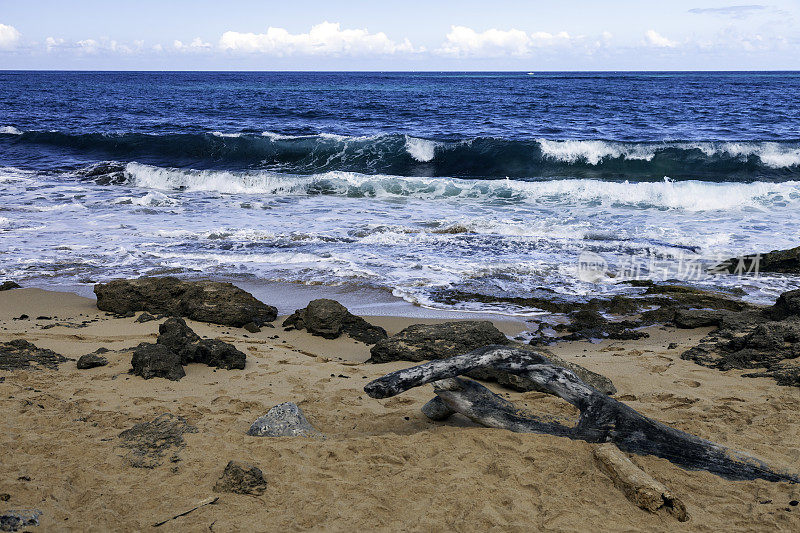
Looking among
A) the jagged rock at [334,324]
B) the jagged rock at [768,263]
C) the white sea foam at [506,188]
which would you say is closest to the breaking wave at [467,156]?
the white sea foam at [506,188]

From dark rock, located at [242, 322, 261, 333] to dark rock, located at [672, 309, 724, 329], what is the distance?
14.4 feet

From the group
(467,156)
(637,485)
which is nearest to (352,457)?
(637,485)

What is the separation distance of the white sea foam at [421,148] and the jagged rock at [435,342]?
1655cm

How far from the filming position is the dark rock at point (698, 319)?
6.72m

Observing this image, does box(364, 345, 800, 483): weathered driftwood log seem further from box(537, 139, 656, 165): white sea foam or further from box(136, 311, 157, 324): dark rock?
box(537, 139, 656, 165): white sea foam

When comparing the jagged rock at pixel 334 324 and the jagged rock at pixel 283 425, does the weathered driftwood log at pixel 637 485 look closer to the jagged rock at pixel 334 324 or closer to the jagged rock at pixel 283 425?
the jagged rock at pixel 283 425

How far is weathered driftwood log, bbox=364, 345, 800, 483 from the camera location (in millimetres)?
3551

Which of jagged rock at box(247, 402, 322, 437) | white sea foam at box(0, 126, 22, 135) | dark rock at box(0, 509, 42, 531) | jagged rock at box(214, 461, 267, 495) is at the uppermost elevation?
white sea foam at box(0, 126, 22, 135)

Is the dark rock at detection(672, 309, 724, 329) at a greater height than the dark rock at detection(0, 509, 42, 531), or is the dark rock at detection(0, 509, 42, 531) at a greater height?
the dark rock at detection(0, 509, 42, 531)

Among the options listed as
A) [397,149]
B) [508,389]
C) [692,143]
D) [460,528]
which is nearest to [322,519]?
[460,528]

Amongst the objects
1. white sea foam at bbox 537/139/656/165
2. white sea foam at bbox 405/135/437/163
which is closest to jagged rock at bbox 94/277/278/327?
white sea foam at bbox 405/135/437/163

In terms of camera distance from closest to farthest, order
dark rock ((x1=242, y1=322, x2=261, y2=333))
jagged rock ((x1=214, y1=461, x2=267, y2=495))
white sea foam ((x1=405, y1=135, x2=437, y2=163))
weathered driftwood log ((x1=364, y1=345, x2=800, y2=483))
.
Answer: jagged rock ((x1=214, y1=461, x2=267, y2=495)) → weathered driftwood log ((x1=364, y1=345, x2=800, y2=483)) → dark rock ((x1=242, y1=322, x2=261, y2=333)) → white sea foam ((x1=405, y1=135, x2=437, y2=163))

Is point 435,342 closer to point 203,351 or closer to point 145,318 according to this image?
point 203,351

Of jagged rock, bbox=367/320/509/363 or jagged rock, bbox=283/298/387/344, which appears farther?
jagged rock, bbox=283/298/387/344
